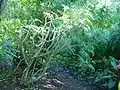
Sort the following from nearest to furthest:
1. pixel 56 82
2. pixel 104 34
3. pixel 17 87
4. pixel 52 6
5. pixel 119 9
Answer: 1. pixel 17 87
2. pixel 52 6
3. pixel 56 82
4. pixel 104 34
5. pixel 119 9

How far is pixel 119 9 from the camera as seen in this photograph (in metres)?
8.17

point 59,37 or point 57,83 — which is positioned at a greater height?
point 59,37

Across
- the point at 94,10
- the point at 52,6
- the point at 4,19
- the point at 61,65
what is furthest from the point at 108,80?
the point at 4,19

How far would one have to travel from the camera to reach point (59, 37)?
5133mm

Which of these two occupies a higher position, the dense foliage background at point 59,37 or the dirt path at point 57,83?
the dense foliage background at point 59,37

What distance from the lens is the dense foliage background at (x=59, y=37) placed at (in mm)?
4949

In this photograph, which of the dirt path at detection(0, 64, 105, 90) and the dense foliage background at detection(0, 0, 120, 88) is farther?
the dirt path at detection(0, 64, 105, 90)

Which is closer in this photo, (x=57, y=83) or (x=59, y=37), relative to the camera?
(x=59, y=37)

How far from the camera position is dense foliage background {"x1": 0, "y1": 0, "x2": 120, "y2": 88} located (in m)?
4.95

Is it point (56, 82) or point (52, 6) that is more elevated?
point (52, 6)

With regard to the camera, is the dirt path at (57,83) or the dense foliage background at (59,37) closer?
the dense foliage background at (59,37)

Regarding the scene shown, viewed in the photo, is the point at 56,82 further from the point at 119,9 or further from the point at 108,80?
the point at 119,9

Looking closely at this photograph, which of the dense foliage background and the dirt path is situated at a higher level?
the dense foliage background

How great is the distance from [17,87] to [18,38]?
0.84 metres
